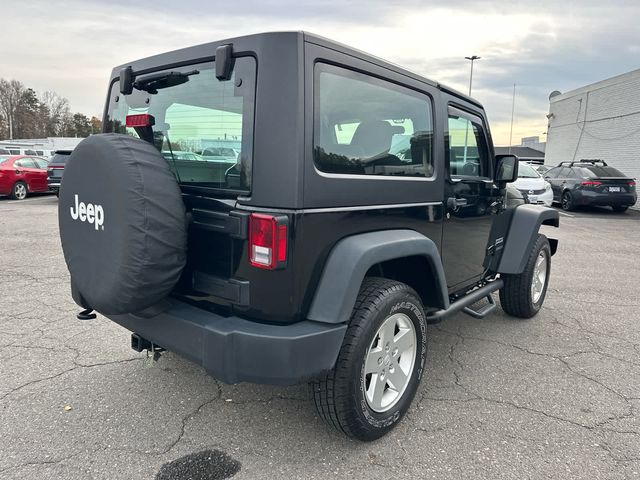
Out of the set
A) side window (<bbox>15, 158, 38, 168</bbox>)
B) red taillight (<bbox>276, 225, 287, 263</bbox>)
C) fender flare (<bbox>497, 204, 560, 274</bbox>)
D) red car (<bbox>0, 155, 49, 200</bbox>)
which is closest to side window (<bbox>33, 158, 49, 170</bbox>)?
red car (<bbox>0, 155, 49, 200</bbox>)

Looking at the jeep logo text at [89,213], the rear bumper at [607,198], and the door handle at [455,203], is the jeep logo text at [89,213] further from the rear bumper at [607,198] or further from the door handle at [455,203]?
the rear bumper at [607,198]

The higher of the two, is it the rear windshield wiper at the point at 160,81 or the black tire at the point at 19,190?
the rear windshield wiper at the point at 160,81

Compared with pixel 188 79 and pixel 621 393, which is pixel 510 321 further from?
pixel 188 79

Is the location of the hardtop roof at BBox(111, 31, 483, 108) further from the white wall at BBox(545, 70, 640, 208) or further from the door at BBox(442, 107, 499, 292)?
the white wall at BBox(545, 70, 640, 208)

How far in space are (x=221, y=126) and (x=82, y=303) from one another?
4.40ft

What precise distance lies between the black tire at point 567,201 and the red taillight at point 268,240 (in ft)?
48.1

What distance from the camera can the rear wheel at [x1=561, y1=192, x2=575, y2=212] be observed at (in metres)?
14.4

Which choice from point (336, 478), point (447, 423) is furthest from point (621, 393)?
point (336, 478)

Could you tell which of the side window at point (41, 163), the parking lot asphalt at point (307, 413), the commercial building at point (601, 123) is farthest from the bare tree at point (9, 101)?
the parking lot asphalt at point (307, 413)

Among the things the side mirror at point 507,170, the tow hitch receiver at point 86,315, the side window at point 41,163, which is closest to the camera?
the tow hitch receiver at point 86,315

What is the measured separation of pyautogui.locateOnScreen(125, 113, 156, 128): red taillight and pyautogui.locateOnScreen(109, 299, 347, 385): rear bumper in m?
1.07

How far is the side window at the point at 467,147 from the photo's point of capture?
10.7ft

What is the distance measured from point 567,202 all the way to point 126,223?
15.3 m

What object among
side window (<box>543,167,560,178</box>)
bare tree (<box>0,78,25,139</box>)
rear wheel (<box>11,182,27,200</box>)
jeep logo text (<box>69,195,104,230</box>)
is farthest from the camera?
bare tree (<box>0,78,25,139</box>)
